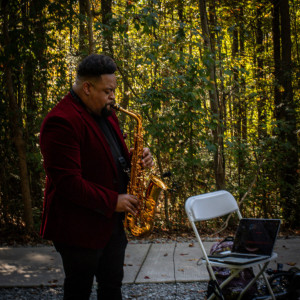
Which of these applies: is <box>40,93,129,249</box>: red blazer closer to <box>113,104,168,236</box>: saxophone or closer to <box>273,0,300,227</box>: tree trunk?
<box>113,104,168,236</box>: saxophone

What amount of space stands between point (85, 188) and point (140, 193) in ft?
2.48

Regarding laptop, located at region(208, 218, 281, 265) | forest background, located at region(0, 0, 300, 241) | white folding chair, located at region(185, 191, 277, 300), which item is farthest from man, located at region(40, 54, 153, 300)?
forest background, located at region(0, 0, 300, 241)

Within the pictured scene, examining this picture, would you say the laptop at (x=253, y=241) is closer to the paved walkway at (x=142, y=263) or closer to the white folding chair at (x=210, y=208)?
the white folding chair at (x=210, y=208)

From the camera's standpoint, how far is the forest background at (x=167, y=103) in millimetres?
5719

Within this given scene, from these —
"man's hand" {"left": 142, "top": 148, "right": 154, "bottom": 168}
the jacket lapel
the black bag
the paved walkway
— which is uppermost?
the jacket lapel

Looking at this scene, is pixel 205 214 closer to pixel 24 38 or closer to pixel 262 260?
pixel 262 260

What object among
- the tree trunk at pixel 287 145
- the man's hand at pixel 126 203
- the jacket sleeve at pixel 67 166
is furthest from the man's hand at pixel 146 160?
the tree trunk at pixel 287 145

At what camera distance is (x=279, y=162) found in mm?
6906

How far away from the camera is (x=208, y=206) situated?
3.26 meters

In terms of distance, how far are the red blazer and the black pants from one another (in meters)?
0.07

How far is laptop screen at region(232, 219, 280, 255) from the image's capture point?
121 inches

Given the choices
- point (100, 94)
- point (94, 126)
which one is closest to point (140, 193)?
point (94, 126)

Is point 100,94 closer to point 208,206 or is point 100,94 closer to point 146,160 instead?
point 146,160

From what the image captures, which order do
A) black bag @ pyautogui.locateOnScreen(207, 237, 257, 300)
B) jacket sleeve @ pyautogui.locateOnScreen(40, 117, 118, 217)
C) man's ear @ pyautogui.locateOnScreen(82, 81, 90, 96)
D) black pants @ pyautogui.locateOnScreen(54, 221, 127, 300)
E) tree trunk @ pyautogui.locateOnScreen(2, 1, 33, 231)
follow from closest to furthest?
jacket sleeve @ pyautogui.locateOnScreen(40, 117, 118, 217) < black pants @ pyautogui.locateOnScreen(54, 221, 127, 300) < man's ear @ pyautogui.locateOnScreen(82, 81, 90, 96) < black bag @ pyautogui.locateOnScreen(207, 237, 257, 300) < tree trunk @ pyautogui.locateOnScreen(2, 1, 33, 231)
